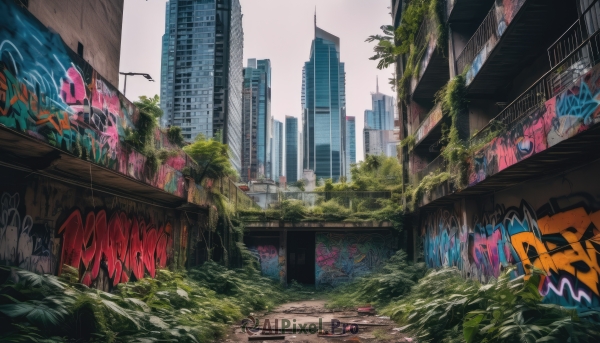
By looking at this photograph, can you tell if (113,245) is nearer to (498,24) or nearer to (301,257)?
(498,24)

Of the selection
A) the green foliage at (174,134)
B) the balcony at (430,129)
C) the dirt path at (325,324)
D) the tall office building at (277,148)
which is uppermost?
the tall office building at (277,148)

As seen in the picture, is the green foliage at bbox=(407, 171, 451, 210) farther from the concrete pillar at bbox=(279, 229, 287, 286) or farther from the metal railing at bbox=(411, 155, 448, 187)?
the concrete pillar at bbox=(279, 229, 287, 286)

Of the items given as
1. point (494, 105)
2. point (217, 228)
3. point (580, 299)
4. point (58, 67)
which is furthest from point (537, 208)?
point (217, 228)

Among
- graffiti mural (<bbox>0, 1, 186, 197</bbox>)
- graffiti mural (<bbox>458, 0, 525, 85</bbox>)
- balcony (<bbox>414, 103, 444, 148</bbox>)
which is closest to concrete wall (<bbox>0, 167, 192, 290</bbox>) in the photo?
graffiti mural (<bbox>0, 1, 186, 197</bbox>)

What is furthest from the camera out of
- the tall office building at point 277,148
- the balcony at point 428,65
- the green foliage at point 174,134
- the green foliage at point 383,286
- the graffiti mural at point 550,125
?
the tall office building at point 277,148

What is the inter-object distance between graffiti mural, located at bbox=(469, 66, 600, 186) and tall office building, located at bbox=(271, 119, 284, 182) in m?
89.1

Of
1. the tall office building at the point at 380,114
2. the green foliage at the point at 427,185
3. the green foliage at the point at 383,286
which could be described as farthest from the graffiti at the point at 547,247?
the tall office building at the point at 380,114

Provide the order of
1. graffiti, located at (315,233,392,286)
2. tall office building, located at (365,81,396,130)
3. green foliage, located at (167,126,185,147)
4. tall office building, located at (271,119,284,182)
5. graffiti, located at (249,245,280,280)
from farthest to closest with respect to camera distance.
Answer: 1. tall office building, located at (365,81,396,130)
2. tall office building, located at (271,119,284,182)
3. graffiti, located at (249,245,280,280)
4. graffiti, located at (315,233,392,286)
5. green foliage, located at (167,126,185,147)

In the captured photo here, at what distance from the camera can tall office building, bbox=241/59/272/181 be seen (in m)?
57.4

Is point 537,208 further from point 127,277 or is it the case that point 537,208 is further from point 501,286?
point 127,277

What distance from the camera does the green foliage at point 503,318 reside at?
5461 mm

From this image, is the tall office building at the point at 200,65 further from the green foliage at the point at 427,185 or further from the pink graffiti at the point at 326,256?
the green foliage at the point at 427,185

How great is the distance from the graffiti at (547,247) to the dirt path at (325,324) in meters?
2.69

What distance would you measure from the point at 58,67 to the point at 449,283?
959 cm
